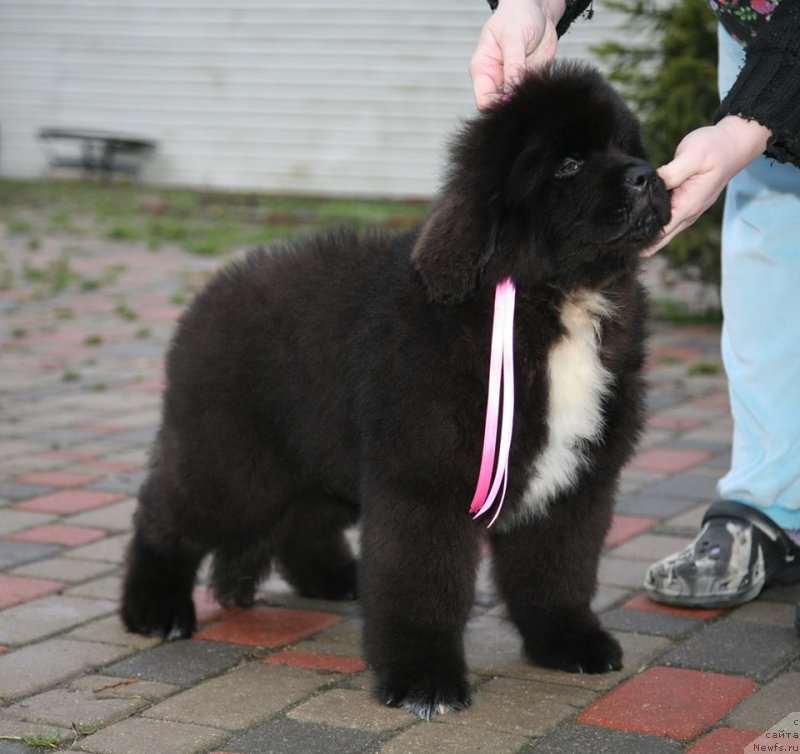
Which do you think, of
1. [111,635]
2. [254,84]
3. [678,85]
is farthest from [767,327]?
[254,84]

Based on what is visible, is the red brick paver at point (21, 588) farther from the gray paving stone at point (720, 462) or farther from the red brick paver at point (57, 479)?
the gray paving stone at point (720, 462)

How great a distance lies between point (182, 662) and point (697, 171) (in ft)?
5.82

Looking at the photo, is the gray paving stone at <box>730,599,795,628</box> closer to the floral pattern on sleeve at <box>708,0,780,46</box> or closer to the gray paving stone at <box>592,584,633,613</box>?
the gray paving stone at <box>592,584,633,613</box>

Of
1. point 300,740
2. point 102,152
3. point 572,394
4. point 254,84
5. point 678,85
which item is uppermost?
point 254,84

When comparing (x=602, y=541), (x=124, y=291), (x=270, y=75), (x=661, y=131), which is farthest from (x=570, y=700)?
(x=270, y=75)

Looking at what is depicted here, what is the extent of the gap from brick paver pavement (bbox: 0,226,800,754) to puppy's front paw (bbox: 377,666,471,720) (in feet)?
0.11

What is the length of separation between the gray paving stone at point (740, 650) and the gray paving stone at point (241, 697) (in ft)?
3.09

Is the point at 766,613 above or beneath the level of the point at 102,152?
beneath

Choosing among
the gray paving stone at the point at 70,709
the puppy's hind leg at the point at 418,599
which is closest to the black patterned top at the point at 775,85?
the puppy's hind leg at the point at 418,599

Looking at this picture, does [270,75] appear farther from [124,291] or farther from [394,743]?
[394,743]

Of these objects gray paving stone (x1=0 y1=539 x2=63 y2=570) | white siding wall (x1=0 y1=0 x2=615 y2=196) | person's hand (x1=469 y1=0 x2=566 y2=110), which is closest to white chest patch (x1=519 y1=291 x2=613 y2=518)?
person's hand (x1=469 y1=0 x2=566 y2=110)

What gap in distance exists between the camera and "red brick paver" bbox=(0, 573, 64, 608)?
399 cm

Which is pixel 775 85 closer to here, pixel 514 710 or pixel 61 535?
pixel 514 710

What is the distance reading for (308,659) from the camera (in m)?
3.53
